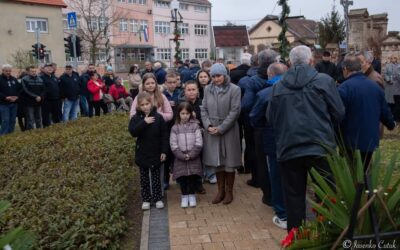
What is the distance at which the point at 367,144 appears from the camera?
16.2 ft

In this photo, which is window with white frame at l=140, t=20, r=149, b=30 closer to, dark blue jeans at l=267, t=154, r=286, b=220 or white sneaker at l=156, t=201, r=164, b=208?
white sneaker at l=156, t=201, r=164, b=208

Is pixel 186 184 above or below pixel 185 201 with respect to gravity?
above

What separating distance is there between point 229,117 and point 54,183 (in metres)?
2.58

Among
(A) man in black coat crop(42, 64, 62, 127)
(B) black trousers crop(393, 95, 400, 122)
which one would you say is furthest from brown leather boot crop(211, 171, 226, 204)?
(A) man in black coat crop(42, 64, 62, 127)

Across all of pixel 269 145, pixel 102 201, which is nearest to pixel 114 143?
pixel 102 201

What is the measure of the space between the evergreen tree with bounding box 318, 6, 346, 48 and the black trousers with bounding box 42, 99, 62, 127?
16.9 metres

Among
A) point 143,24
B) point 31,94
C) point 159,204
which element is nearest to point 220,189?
point 159,204

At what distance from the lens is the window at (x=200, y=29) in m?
73.0

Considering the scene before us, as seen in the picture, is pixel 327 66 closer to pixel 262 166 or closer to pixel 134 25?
pixel 262 166

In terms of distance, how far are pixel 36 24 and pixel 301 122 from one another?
4217 cm

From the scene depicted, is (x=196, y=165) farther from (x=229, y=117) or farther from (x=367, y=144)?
(x=367, y=144)

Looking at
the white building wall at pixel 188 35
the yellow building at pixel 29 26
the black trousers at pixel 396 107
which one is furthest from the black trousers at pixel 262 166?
the white building wall at pixel 188 35

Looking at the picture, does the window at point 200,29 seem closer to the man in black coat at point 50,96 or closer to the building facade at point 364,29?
the building facade at point 364,29

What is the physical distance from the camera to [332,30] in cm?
2594
